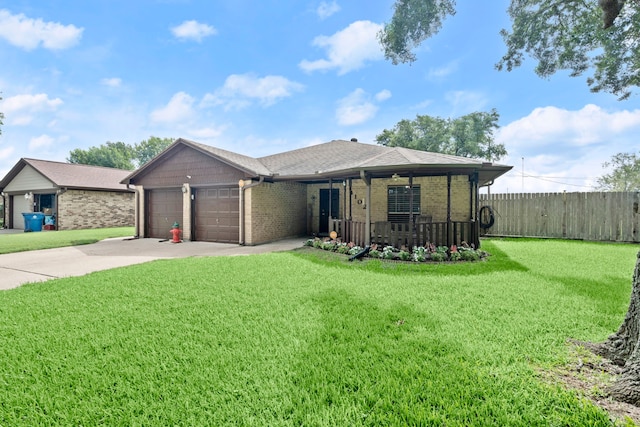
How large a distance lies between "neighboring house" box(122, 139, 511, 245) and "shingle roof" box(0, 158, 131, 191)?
7.45 m

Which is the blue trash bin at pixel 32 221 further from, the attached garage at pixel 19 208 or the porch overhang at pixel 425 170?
the porch overhang at pixel 425 170

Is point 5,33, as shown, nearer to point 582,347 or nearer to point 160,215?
point 160,215

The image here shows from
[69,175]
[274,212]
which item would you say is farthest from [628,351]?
[69,175]

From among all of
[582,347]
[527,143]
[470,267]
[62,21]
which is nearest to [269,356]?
[582,347]

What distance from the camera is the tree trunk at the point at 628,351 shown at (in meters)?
2.03

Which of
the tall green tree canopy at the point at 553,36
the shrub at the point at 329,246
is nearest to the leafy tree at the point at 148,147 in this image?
the shrub at the point at 329,246

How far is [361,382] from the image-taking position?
2232 mm

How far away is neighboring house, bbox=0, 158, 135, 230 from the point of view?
16844 millimetres

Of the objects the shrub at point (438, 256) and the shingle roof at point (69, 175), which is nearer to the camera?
the shrub at point (438, 256)

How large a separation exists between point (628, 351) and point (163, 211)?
48.8ft

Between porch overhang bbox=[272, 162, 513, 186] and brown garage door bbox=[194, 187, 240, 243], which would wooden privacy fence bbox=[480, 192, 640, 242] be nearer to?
porch overhang bbox=[272, 162, 513, 186]

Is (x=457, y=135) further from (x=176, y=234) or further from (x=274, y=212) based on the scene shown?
(x=176, y=234)

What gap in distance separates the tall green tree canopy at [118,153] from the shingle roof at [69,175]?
29.6 metres

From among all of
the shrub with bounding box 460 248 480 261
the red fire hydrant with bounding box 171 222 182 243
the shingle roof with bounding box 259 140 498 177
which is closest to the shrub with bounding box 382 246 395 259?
the shrub with bounding box 460 248 480 261
